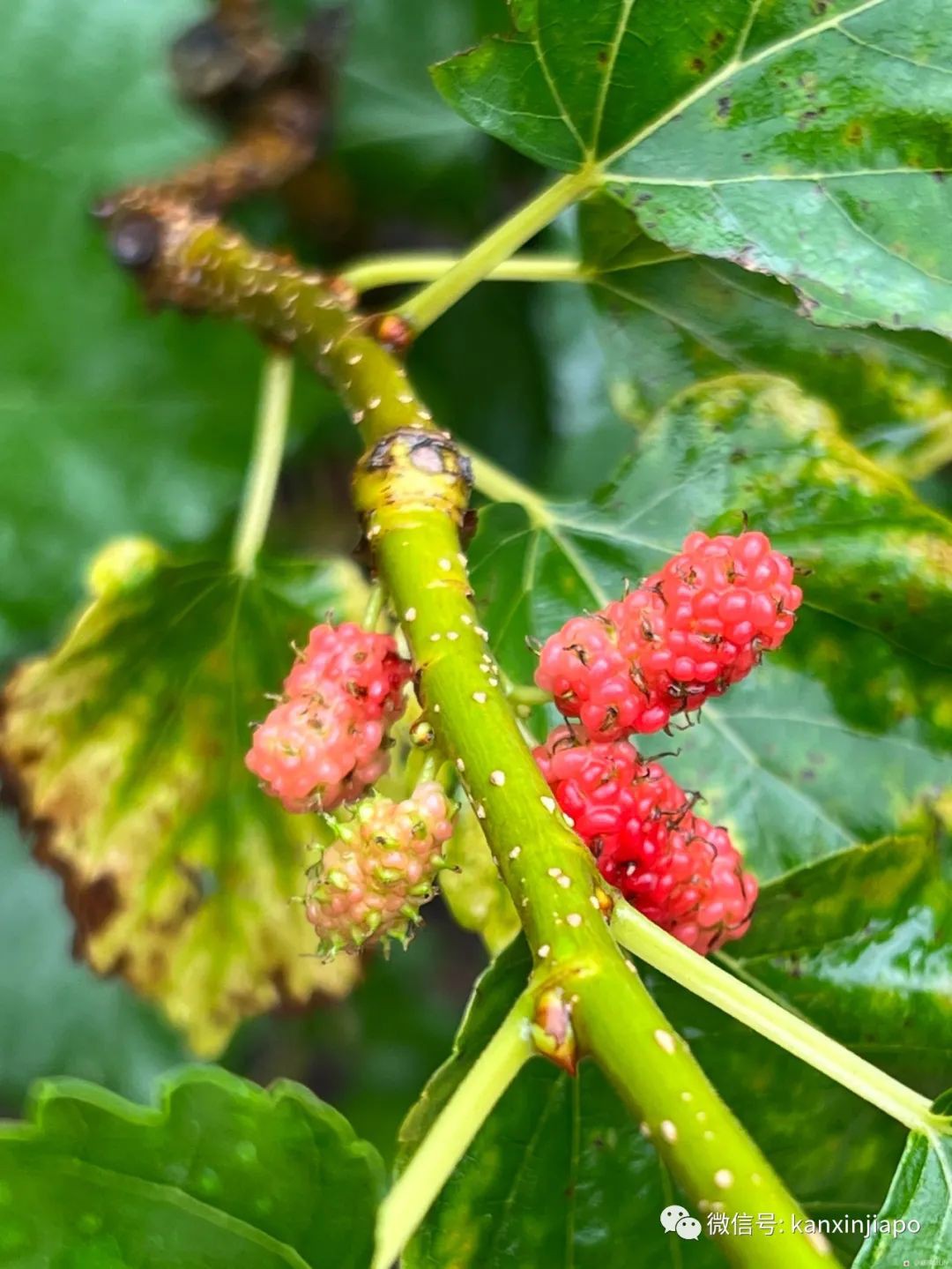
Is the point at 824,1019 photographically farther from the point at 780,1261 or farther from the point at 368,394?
the point at 368,394

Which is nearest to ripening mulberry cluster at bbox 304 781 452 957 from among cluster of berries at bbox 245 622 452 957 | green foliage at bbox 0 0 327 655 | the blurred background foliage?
cluster of berries at bbox 245 622 452 957

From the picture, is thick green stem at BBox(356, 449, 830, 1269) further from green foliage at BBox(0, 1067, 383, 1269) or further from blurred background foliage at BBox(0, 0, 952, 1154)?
blurred background foliage at BBox(0, 0, 952, 1154)

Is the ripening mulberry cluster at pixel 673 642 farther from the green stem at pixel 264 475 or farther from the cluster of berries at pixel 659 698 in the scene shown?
the green stem at pixel 264 475

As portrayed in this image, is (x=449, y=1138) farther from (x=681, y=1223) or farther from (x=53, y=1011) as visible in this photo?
(x=53, y=1011)

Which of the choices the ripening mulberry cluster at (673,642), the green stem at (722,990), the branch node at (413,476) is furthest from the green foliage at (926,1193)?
the branch node at (413,476)

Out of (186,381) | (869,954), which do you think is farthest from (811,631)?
(186,381)

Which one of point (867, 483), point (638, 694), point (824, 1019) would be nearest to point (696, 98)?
point (867, 483)
